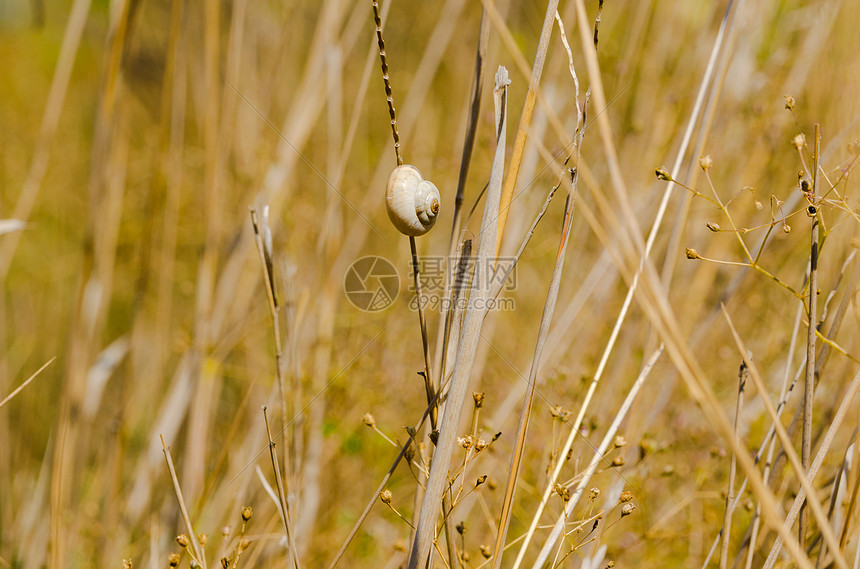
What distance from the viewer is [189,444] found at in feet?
2.99

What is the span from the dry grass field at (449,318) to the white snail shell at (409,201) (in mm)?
10

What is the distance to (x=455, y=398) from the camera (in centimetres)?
40

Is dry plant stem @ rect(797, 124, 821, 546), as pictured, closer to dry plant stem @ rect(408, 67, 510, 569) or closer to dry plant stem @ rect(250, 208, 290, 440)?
dry plant stem @ rect(408, 67, 510, 569)

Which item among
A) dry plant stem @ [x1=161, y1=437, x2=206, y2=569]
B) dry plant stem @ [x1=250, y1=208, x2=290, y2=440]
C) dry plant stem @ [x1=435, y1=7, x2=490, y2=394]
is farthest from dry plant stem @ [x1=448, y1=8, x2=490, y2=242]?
dry plant stem @ [x1=161, y1=437, x2=206, y2=569]

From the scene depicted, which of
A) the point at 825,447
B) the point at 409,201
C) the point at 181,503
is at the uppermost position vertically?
the point at 409,201

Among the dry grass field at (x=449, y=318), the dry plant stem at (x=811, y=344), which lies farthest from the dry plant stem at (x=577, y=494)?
the dry plant stem at (x=811, y=344)

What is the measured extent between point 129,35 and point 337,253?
1.60 feet

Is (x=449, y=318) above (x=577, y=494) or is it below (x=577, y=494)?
above

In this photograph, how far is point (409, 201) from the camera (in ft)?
1.61

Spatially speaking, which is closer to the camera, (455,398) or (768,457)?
(455,398)

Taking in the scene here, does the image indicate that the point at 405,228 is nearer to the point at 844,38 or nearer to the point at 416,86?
the point at 416,86

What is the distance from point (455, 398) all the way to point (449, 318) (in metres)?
0.08

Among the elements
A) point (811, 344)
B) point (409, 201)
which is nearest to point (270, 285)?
point (409, 201)

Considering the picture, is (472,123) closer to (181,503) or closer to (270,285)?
(270,285)
